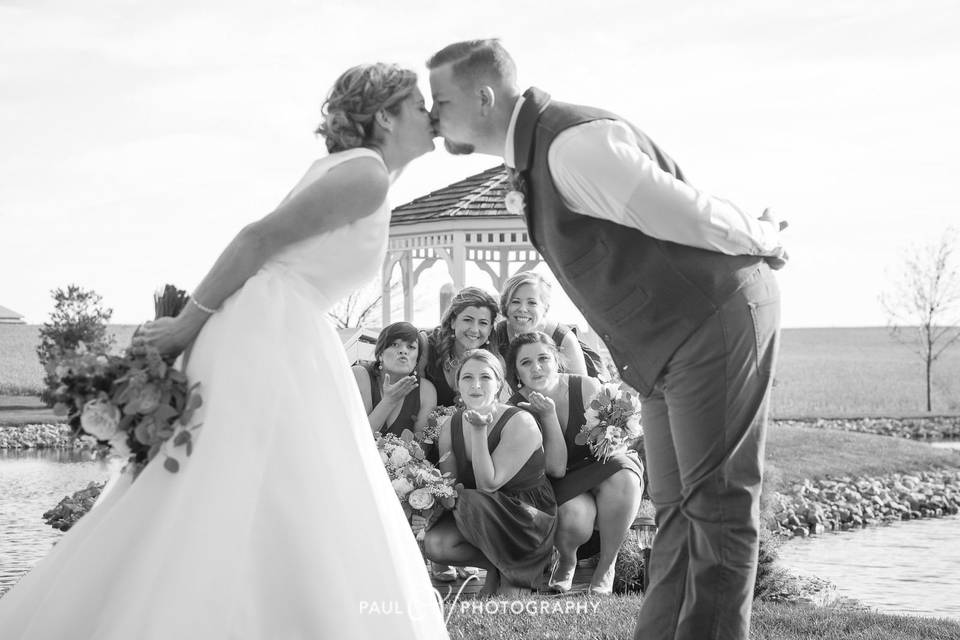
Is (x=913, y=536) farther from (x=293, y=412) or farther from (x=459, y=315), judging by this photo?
(x=293, y=412)

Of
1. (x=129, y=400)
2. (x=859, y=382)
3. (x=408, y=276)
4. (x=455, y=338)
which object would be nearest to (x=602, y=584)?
(x=455, y=338)

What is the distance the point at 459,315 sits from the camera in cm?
740

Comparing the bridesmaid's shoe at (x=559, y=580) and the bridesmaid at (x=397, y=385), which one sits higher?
the bridesmaid at (x=397, y=385)

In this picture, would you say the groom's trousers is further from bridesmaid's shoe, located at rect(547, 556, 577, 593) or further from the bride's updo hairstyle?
bridesmaid's shoe, located at rect(547, 556, 577, 593)

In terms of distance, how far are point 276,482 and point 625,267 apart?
1.32 metres

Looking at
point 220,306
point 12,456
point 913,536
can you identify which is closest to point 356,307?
point 12,456

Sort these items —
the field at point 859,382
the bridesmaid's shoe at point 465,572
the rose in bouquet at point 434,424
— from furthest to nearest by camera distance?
the field at point 859,382
the bridesmaid's shoe at point 465,572
the rose in bouquet at point 434,424

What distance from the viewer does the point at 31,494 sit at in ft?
51.7

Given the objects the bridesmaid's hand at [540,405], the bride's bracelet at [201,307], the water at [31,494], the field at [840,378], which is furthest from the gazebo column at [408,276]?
the bride's bracelet at [201,307]

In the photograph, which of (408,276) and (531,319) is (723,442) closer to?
(531,319)

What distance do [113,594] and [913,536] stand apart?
488 inches

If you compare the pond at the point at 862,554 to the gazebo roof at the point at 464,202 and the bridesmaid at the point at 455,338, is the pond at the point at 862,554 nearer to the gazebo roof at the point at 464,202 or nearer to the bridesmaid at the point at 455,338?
the bridesmaid at the point at 455,338

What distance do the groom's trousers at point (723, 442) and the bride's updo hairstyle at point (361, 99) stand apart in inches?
51.8

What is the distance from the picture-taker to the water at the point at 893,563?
29.9ft
